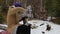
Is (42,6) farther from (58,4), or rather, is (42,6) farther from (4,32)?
(4,32)

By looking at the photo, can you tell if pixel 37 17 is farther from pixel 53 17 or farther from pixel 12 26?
pixel 12 26

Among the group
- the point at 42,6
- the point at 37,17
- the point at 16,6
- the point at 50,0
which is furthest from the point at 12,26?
the point at 42,6

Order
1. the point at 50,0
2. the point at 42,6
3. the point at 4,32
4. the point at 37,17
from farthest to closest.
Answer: the point at 42,6 < the point at 37,17 < the point at 50,0 < the point at 4,32

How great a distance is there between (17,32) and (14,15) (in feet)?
0.39

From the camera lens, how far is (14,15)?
1.41 m

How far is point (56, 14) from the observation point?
44.1 ft

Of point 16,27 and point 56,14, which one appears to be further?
point 56,14

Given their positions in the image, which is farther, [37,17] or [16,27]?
[37,17]

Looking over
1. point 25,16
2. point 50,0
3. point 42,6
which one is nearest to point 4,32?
point 25,16

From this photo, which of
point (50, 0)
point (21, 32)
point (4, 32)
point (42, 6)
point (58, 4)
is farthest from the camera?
point (42, 6)

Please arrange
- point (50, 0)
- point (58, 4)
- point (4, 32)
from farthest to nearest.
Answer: point (50, 0)
point (58, 4)
point (4, 32)

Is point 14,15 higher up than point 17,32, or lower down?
higher up

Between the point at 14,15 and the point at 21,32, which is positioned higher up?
the point at 14,15

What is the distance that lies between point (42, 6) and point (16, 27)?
58.8 ft
